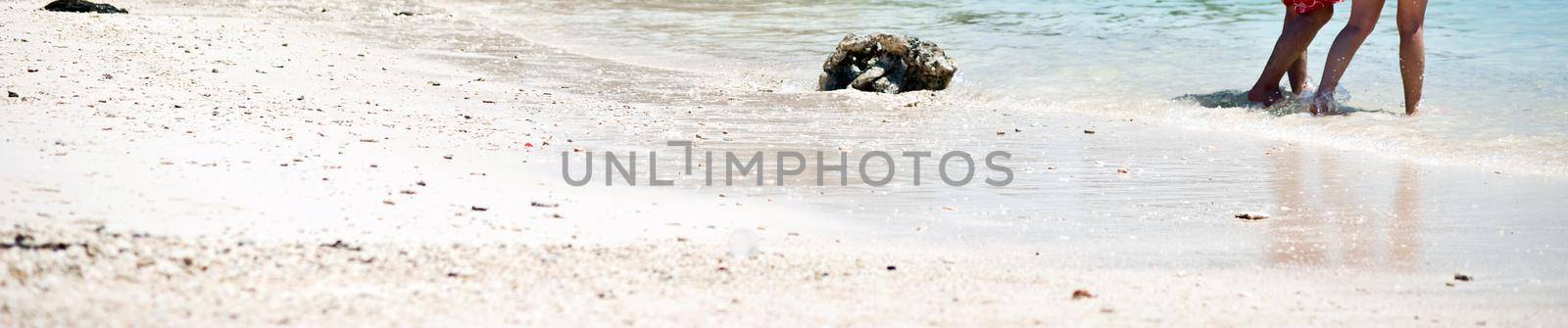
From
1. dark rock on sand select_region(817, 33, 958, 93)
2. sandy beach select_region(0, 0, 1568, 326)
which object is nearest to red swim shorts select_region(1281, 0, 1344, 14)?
sandy beach select_region(0, 0, 1568, 326)

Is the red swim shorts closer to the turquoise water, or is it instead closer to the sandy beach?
the turquoise water

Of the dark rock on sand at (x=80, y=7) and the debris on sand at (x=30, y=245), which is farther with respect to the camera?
the dark rock on sand at (x=80, y=7)

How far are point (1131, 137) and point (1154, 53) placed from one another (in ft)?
11.6

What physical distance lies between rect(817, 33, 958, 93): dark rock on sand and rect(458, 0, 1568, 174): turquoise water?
23 centimetres

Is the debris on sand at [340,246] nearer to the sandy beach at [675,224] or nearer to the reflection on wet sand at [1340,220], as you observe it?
the sandy beach at [675,224]

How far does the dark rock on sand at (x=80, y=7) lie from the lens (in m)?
9.55

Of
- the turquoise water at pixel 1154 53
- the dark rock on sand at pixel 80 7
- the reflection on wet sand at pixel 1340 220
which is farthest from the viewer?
the dark rock on sand at pixel 80 7

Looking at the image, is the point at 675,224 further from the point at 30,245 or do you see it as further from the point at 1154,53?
the point at 1154,53

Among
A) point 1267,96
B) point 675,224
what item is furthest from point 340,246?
point 1267,96

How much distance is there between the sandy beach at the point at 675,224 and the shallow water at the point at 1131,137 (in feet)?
0.07

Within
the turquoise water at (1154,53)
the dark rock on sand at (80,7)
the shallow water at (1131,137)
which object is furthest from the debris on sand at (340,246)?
the dark rock on sand at (80,7)

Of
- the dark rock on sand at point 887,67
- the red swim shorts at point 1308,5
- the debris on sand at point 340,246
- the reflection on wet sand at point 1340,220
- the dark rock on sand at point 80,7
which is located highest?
the red swim shorts at point 1308,5

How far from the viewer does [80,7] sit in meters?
9.66

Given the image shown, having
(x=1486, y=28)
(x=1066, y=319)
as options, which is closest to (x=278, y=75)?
(x=1066, y=319)
